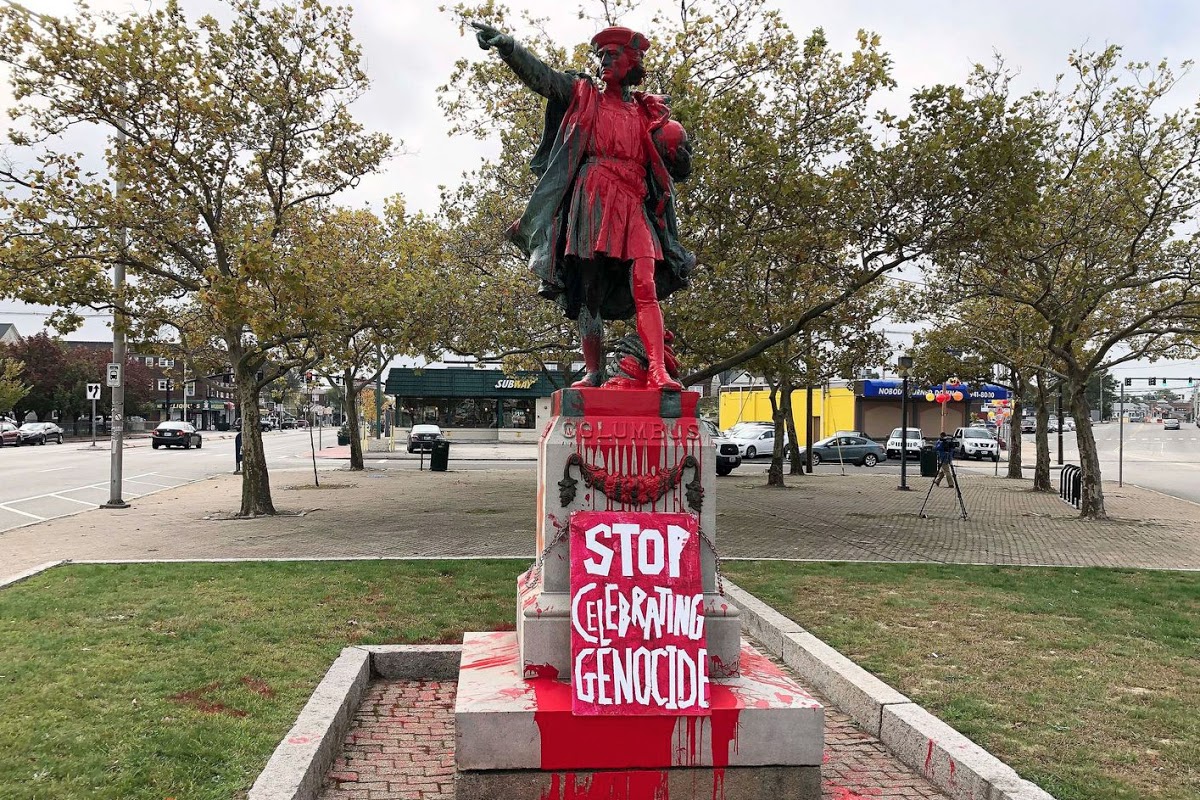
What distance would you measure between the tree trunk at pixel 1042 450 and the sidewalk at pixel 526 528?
64 centimetres

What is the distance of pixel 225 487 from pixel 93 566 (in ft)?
40.9

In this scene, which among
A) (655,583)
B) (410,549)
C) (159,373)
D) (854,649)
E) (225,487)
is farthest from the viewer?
(159,373)

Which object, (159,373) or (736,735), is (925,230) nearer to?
(736,735)

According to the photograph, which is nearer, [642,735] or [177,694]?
[642,735]

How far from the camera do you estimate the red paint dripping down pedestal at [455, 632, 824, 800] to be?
3.46 m

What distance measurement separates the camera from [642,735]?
3512mm

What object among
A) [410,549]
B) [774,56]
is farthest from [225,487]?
[774,56]

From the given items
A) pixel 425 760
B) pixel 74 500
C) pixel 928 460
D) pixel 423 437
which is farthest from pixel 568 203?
pixel 423 437

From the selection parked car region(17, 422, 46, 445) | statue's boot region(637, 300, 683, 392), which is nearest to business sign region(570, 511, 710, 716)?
statue's boot region(637, 300, 683, 392)

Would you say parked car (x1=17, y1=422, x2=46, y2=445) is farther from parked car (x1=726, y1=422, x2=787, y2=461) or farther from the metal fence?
the metal fence

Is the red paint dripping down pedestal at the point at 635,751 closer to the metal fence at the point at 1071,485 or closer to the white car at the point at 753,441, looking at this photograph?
the metal fence at the point at 1071,485

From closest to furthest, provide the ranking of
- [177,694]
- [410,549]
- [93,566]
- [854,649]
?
1. [177,694]
2. [854,649]
3. [93,566]
4. [410,549]

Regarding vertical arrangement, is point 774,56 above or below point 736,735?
above

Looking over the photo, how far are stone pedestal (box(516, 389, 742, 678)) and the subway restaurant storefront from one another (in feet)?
142
